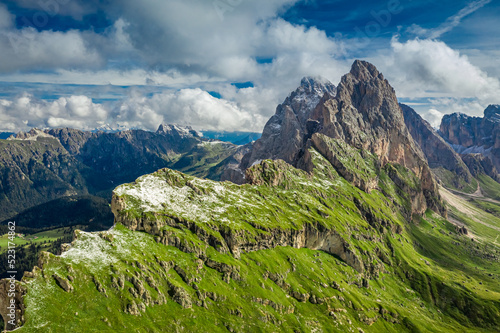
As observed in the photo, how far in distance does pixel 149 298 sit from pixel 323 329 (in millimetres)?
108099

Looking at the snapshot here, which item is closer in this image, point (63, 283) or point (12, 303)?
point (12, 303)

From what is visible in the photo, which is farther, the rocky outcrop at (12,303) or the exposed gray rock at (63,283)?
the exposed gray rock at (63,283)

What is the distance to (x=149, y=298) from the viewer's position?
128 metres

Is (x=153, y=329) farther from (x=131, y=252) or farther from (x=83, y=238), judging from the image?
(x=83, y=238)

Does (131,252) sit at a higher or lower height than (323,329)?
higher

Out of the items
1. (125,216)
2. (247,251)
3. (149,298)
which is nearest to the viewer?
(149,298)

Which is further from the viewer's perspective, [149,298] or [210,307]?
[210,307]

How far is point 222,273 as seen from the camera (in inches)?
6639

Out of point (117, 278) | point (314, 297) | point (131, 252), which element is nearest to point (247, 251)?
point (314, 297)

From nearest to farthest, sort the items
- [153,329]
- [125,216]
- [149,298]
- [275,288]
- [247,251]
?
[153,329], [149,298], [125,216], [275,288], [247,251]

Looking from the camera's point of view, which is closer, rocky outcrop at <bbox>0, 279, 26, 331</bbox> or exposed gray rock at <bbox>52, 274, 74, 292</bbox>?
rocky outcrop at <bbox>0, 279, 26, 331</bbox>

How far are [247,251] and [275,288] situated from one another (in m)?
30.8

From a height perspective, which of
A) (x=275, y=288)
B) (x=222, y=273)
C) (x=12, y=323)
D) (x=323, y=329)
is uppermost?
(x=12, y=323)

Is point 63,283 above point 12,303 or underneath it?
above
